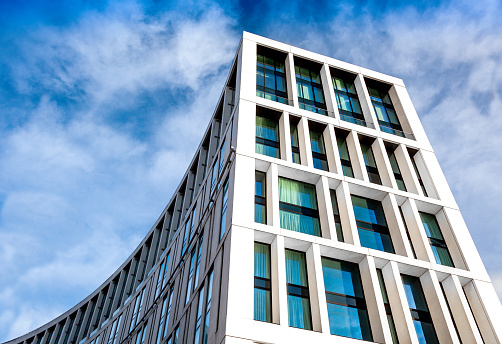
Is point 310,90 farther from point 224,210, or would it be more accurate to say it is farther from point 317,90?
point 224,210

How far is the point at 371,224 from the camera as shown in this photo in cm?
2456

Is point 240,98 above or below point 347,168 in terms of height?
above

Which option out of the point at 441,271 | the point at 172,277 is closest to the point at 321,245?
the point at 441,271

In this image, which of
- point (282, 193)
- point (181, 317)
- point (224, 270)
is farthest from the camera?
point (181, 317)

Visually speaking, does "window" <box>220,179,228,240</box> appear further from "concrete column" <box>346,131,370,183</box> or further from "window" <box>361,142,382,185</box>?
"window" <box>361,142,382,185</box>

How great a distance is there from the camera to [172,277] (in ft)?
108

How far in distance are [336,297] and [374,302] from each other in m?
1.68

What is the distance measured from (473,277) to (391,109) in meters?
15.1

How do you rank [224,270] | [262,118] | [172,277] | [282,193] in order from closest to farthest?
[224,270] < [282,193] < [262,118] < [172,277]

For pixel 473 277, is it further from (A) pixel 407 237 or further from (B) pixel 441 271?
(A) pixel 407 237

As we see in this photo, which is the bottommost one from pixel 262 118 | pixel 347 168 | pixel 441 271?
pixel 441 271

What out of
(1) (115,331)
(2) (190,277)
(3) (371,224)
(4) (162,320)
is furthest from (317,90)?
(1) (115,331)

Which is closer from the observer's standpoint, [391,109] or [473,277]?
[473,277]

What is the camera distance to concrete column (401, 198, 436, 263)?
23.1 meters
